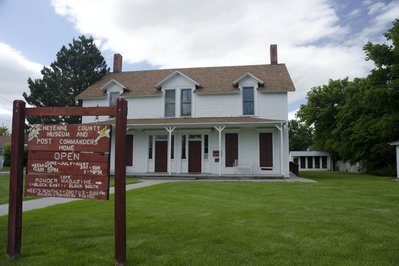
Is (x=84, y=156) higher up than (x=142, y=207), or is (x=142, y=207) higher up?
(x=84, y=156)

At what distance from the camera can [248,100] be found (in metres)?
22.3

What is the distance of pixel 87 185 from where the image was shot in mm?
4910

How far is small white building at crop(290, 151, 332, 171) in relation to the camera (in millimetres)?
57562

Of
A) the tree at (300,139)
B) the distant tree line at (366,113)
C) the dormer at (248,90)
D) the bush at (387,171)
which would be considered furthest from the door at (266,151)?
the tree at (300,139)

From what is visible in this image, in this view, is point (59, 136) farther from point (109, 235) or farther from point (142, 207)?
point (142, 207)

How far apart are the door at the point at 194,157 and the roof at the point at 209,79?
337cm

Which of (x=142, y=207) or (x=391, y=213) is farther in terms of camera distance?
(x=142, y=207)

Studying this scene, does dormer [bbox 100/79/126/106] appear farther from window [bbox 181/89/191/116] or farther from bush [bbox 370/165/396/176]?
→ bush [bbox 370/165/396/176]

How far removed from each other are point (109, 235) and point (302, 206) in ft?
16.3

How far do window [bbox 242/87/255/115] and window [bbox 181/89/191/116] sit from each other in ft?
→ 11.4

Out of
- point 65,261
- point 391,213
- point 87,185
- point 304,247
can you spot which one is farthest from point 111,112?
point 391,213

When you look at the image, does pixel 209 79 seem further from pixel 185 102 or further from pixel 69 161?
pixel 69 161

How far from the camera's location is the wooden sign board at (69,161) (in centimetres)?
489

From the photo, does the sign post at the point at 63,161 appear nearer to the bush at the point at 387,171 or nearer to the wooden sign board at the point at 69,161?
the wooden sign board at the point at 69,161
